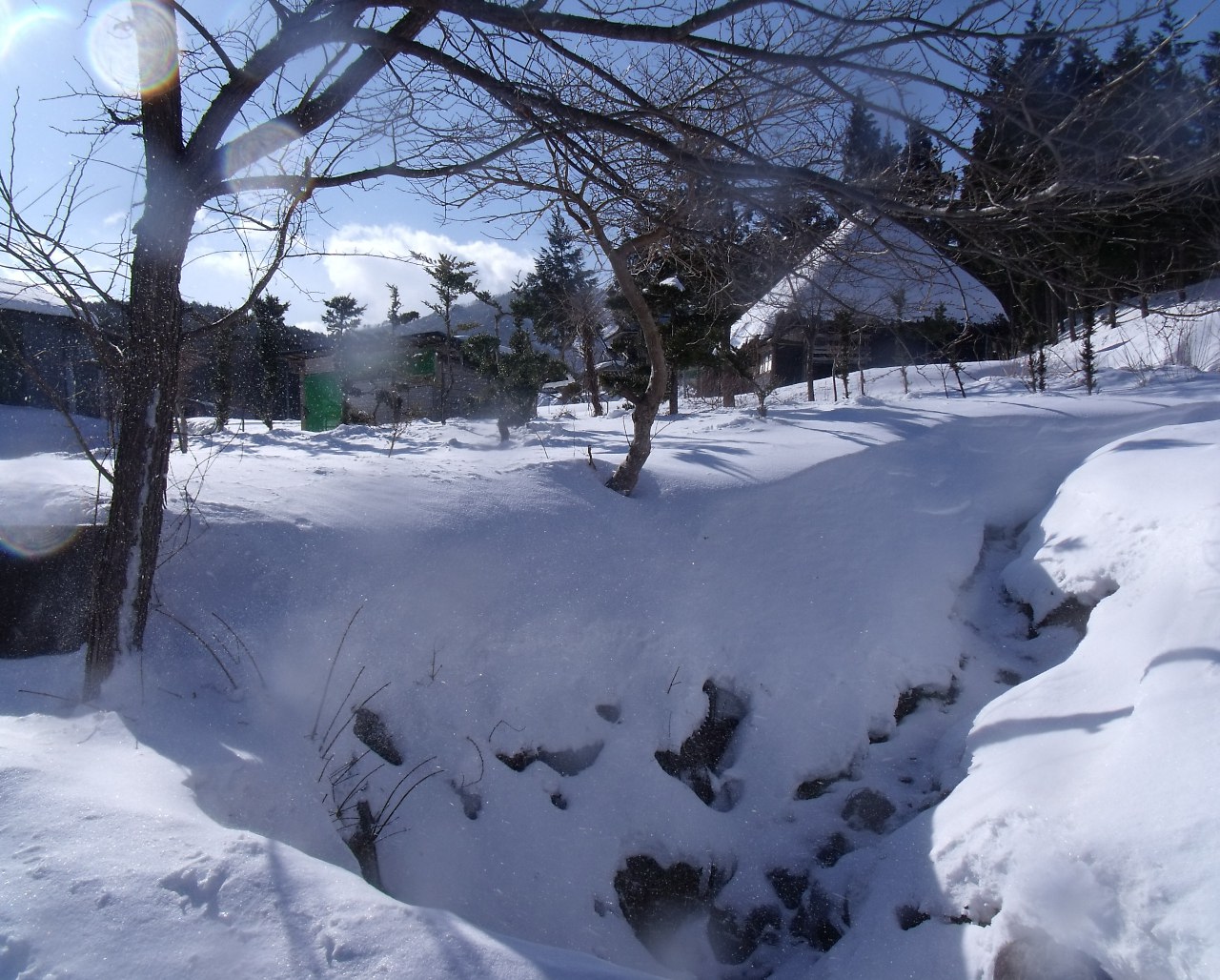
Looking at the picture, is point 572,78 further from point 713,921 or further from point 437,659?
point 713,921

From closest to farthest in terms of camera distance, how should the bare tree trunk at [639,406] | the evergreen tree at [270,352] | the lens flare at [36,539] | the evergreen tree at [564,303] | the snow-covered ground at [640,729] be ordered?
the snow-covered ground at [640,729]
the lens flare at [36,539]
the bare tree trunk at [639,406]
the evergreen tree at [564,303]
the evergreen tree at [270,352]

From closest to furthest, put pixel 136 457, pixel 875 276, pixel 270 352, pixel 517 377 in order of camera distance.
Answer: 1. pixel 136 457
2. pixel 875 276
3. pixel 517 377
4. pixel 270 352

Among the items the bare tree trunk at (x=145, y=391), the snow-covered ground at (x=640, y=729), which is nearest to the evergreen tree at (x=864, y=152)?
the snow-covered ground at (x=640, y=729)

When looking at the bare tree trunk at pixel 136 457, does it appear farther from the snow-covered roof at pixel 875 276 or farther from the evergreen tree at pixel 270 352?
the evergreen tree at pixel 270 352

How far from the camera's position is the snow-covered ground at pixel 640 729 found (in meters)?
2.14

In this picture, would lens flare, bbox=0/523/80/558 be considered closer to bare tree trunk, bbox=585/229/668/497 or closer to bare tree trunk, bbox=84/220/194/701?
bare tree trunk, bbox=84/220/194/701

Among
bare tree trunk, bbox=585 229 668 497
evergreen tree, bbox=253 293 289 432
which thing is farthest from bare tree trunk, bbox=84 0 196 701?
evergreen tree, bbox=253 293 289 432

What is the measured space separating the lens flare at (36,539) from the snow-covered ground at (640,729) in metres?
0.21

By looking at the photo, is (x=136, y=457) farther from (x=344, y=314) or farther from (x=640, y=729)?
(x=344, y=314)

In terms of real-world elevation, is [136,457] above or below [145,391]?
below

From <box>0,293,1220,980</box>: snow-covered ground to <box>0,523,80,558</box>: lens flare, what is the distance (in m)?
0.21

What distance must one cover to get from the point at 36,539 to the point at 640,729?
10.5ft

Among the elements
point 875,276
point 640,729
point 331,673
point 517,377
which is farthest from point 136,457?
point 517,377

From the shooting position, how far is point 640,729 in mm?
4062
